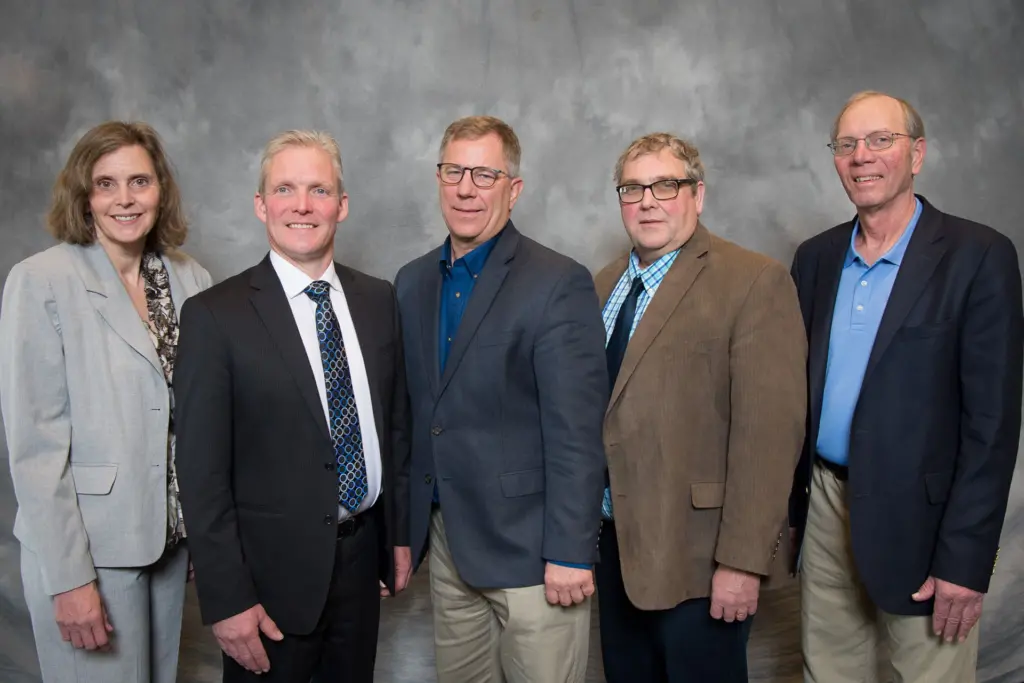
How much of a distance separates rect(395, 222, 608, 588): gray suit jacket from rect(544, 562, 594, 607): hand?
0.03 m

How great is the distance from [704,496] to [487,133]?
3.41 feet

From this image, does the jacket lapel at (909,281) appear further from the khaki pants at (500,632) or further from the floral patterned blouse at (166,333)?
the floral patterned blouse at (166,333)

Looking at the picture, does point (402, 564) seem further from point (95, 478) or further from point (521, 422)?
point (95, 478)

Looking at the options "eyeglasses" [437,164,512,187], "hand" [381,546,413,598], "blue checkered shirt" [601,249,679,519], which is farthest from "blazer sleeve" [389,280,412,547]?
"blue checkered shirt" [601,249,679,519]

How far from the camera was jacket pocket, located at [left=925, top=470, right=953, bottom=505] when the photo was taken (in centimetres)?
227

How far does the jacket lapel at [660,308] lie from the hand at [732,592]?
492mm

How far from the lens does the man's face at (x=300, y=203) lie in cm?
201

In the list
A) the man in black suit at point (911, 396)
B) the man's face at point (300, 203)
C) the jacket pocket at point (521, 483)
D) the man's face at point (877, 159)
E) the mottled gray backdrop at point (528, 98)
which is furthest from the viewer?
the mottled gray backdrop at point (528, 98)

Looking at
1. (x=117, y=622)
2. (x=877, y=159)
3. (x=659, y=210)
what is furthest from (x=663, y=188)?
(x=117, y=622)

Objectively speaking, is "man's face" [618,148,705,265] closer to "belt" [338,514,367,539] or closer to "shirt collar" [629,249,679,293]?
"shirt collar" [629,249,679,293]

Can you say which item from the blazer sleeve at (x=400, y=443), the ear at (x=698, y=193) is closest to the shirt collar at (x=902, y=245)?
the ear at (x=698, y=193)

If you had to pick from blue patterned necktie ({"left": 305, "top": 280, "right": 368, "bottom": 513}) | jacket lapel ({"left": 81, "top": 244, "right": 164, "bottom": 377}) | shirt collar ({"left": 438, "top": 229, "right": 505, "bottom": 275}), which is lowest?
blue patterned necktie ({"left": 305, "top": 280, "right": 368, "bottom": 513})

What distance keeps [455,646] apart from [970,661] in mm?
1376

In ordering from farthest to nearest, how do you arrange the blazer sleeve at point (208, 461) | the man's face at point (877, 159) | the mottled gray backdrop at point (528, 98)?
the mottled gray backdrop at point (528, 98), the man's face at point (877, 159), the blazer sleeve at point (208, 461)
